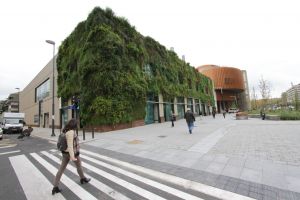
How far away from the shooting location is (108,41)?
65.5ft

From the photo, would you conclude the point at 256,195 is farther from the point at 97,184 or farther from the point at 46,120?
the point at 46,120

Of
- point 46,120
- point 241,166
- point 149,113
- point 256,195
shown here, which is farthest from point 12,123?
point 256,195

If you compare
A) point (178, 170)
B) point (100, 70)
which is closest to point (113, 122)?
point (100, 70)

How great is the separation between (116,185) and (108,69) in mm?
15734

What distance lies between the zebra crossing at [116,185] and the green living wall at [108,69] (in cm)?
1230

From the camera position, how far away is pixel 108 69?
1950 centimetres

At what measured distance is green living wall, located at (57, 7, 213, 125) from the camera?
19.2 meters

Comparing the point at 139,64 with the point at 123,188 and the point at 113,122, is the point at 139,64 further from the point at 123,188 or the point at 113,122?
the point at 123,188

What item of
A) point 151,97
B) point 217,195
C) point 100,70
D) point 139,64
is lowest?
point 217,195

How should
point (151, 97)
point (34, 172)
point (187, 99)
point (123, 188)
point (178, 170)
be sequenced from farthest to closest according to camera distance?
1. point (187, 99)
2. point (151, 97)
3. point (34, 172)
4. point (178, 170)
5. point (123, 188)

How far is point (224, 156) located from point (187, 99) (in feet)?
101

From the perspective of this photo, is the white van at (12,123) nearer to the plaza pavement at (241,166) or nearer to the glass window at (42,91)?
the glass window at (42,91)

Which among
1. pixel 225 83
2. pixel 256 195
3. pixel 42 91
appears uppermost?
pixel 225 83

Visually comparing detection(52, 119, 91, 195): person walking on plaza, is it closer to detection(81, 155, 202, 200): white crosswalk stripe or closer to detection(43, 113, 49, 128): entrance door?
detection(81, 155, 202, 200): white crosswalk stripe
